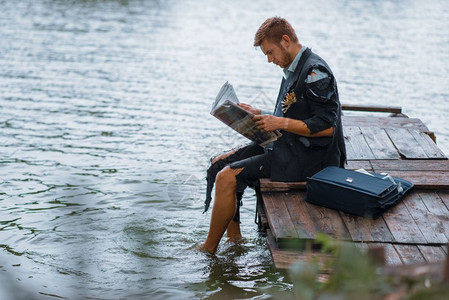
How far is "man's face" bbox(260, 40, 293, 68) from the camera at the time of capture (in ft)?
16.4

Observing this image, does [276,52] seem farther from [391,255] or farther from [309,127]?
[391,255]

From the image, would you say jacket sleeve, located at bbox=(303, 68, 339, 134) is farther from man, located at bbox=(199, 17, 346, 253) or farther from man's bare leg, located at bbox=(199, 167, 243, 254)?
man's bare leg, located at bbox=(199, 167, 243, 254)

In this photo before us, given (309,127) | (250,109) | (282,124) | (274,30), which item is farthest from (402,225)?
(274,30)

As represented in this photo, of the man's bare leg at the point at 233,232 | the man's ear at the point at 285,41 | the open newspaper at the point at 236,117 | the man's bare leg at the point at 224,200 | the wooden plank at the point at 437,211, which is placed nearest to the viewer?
the wooden plank at the point at 437,211

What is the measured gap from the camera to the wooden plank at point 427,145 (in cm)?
637

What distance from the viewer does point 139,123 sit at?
1002 cm

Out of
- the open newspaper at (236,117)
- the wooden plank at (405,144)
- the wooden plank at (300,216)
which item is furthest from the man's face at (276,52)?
the wooden plank at (405,144)

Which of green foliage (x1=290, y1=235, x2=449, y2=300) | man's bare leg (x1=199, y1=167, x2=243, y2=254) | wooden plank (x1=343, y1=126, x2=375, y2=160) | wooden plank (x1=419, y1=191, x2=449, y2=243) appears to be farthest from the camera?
wooden plank (x1=343, y1=126, x2=375, y2=160)

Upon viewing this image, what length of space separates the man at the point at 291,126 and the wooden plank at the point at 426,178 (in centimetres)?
53

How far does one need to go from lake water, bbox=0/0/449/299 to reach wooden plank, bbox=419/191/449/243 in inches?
40.1

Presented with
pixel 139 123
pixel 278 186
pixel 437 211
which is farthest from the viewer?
pixel 139 123

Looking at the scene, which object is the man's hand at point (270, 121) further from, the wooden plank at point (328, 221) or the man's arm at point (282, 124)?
the wooden plank at point (328, 221)

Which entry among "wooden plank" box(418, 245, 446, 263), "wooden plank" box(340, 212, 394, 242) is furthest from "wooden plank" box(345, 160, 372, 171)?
"wooden plank" box(418, 245, 446, 263)

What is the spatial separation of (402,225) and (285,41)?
1.41 m
